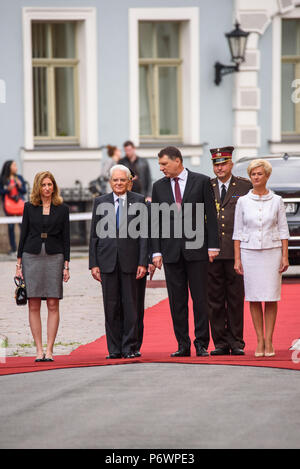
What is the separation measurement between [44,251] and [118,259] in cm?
69

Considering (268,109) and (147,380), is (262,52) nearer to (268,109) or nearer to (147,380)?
(268,109)

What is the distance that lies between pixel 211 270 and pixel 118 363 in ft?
3.75

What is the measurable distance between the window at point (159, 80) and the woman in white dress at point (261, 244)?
1312 cm

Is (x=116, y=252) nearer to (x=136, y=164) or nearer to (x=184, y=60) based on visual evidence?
(x=136, y=164)

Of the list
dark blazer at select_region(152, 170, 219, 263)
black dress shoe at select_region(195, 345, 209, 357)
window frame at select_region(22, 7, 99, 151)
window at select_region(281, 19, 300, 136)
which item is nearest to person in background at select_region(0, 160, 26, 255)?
window frame at select_region(22, 7, 99, 151)

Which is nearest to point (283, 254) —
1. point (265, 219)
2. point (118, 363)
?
point (265, 219)

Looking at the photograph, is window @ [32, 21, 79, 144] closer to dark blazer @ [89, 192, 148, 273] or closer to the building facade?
the building facade

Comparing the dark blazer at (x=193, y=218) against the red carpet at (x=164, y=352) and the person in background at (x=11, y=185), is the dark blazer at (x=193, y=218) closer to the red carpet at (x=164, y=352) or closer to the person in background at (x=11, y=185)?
the red carpet at (x=164, y=352)

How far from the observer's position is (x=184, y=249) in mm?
9641

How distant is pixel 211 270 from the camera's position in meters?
9.88

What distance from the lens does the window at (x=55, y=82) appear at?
22031 mm

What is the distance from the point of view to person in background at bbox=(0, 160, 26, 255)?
67.6ft

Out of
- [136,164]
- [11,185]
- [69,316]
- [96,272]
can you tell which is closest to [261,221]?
[96,272]

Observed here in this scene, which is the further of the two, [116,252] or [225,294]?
[225,294]
